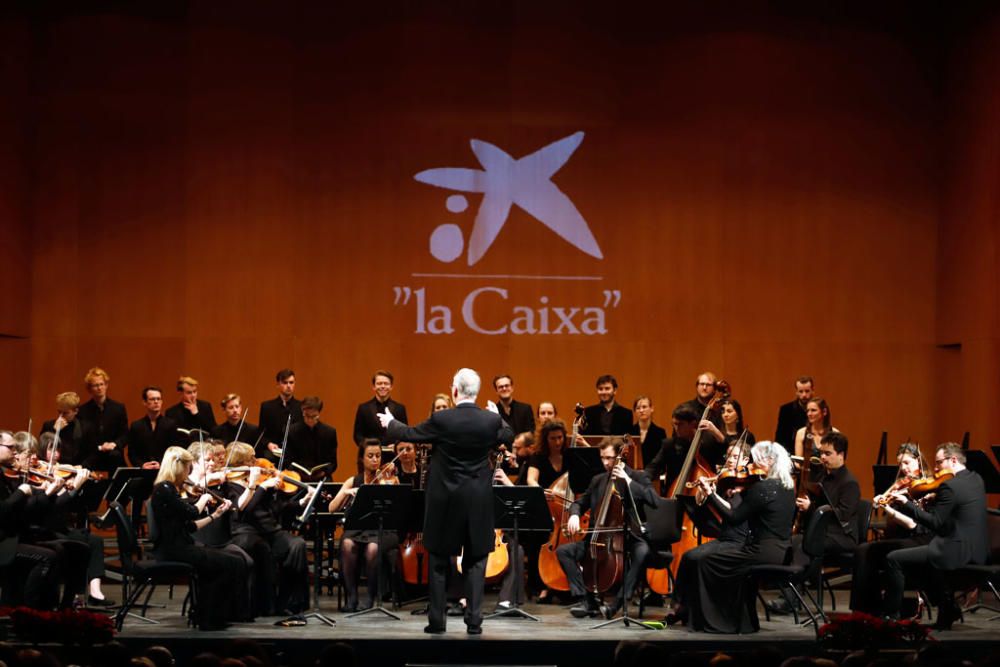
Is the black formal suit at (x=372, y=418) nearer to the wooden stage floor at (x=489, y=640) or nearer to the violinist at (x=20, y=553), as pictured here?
the wooden stage floor at (x=489, y=640)

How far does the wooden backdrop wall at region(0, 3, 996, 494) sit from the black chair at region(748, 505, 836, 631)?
3907 mm

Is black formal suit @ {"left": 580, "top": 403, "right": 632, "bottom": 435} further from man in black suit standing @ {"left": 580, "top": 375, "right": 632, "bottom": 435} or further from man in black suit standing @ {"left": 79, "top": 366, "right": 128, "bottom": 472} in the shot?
man in black suit standing @ {"left": 79, "top": 366, "right": 128, "bottom": 472}

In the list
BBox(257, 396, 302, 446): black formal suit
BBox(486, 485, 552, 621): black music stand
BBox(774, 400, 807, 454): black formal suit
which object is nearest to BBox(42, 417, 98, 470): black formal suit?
BBox(257, 396, 302, 446): black formal suit

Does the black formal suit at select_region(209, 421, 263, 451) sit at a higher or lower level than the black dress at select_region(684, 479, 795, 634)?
higher

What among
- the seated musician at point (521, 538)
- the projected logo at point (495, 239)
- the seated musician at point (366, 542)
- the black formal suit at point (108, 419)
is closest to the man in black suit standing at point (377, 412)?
the seated musician at point (521, 538)

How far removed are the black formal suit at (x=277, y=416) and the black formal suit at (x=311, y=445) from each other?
332 mm

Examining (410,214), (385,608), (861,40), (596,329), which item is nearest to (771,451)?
(385,608)

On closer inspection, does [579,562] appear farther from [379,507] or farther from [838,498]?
[838,498]

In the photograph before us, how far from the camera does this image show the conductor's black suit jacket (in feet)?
21.6

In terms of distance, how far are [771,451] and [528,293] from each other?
441cm

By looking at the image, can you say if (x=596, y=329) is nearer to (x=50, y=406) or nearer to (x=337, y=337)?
(x=337, y=337)

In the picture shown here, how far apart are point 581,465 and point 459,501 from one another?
51.8 inches

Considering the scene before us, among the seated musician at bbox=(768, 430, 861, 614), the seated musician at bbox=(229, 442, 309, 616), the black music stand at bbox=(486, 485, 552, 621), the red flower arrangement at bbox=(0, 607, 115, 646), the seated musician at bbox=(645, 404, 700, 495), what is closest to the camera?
the red flower arrangement at bbox=(0, 607, 115, 646)

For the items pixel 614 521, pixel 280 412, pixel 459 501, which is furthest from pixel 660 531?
pixel 280 412
